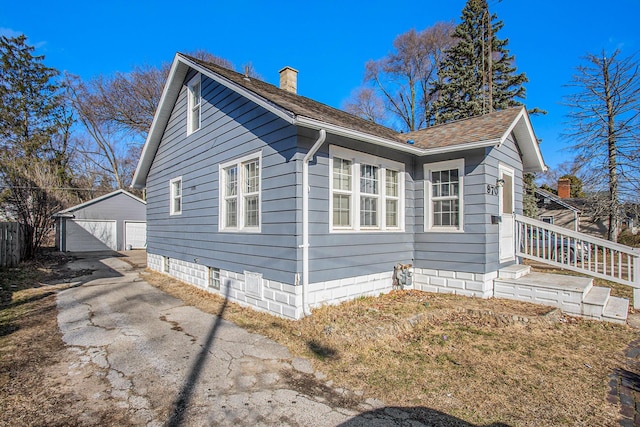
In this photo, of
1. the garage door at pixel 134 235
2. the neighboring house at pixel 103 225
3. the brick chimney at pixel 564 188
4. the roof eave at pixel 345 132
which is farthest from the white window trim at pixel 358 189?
the brick chimney at pixel 564 188

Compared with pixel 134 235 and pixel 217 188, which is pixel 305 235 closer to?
pixel 217 188

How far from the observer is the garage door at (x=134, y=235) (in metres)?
21.6

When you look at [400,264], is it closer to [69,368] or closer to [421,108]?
[69,368]

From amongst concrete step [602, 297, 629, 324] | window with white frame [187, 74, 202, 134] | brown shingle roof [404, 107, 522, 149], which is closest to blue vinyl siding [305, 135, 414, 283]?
brown shingle roof [404, 107, 522, 149]

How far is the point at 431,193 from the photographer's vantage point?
7574 millimetres

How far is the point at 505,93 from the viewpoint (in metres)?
19.0

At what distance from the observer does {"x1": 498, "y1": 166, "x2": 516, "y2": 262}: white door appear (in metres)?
7.36

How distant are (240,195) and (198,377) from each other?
3.91m

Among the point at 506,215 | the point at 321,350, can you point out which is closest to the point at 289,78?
the point at 506,215

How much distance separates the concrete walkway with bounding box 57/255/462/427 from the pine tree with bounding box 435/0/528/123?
19.0m

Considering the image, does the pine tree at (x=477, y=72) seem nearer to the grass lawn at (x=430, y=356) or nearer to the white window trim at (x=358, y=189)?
the white window trim at (x=358, y=189)

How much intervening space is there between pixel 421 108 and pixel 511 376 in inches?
929

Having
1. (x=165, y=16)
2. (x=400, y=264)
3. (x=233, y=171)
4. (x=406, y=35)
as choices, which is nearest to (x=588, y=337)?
(x=400, y=264)

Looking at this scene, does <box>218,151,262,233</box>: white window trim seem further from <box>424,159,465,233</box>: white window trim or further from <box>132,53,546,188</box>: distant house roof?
<box>424,159,465,233</box>: white window trim
